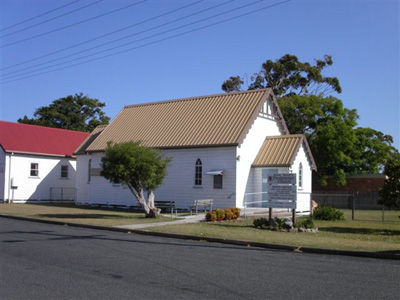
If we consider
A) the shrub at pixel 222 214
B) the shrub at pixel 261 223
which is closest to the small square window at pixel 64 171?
the shrub at pixel 222 214

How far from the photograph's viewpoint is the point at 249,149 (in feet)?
94.9

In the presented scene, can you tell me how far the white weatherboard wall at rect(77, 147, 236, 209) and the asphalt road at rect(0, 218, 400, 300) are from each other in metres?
13.0

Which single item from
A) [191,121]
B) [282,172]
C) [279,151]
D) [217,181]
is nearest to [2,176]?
[191,121]

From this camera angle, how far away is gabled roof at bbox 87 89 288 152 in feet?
94.6

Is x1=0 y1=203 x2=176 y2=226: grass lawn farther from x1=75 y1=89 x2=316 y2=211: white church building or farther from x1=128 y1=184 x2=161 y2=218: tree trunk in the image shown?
x1=75 y1=89 x2=316 y2=211: white church building

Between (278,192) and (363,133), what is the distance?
3189 cm

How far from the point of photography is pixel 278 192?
2047 cm

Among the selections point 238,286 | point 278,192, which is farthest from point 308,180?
point 238,286

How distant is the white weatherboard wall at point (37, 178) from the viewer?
122 ft

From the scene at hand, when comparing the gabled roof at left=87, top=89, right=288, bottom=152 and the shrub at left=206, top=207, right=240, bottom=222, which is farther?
the gabled roof at left=87, top=89, right=288, bottom=152

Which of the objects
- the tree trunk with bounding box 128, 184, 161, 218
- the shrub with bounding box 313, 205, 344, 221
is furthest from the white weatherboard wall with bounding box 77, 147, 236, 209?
the shrub with bounding box 313, 205, 344, 221

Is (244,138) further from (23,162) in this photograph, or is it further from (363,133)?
(363,133)

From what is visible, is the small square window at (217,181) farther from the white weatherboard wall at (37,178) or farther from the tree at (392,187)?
the white weatherboard wall at (37,178)

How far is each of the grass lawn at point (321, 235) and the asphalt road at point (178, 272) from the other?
1703mm
